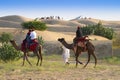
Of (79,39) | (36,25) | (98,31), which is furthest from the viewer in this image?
(98,31)

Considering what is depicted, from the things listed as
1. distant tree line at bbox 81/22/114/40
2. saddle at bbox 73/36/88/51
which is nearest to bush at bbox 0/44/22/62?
saddle at bbox 73/36/88/51

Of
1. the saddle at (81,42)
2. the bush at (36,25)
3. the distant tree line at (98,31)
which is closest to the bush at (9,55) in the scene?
the saddle at (81,42)

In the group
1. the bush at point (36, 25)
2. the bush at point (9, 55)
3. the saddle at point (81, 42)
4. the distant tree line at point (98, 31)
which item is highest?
the saddle at point (81, 42)

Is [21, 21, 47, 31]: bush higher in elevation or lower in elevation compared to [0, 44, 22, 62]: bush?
lower

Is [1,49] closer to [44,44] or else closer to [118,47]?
[118,47]

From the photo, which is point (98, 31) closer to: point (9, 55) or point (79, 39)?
point (9, 55)

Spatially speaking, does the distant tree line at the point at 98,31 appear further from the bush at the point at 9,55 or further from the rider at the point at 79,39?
the rider at the point at 79,39

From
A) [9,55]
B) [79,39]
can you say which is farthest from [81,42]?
[9,55]

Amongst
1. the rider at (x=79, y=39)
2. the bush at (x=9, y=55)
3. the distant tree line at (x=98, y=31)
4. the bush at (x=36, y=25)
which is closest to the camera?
the rider at (x=79, y=39)

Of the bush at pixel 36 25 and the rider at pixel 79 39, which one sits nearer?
the rider at pixel 79 39

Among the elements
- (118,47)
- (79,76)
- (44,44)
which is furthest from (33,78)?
(44,44)

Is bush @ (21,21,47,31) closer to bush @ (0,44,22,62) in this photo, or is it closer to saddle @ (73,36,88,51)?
bush @ (0,44,22,62)

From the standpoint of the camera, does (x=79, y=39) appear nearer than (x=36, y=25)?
Yes

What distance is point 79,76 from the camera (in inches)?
701
